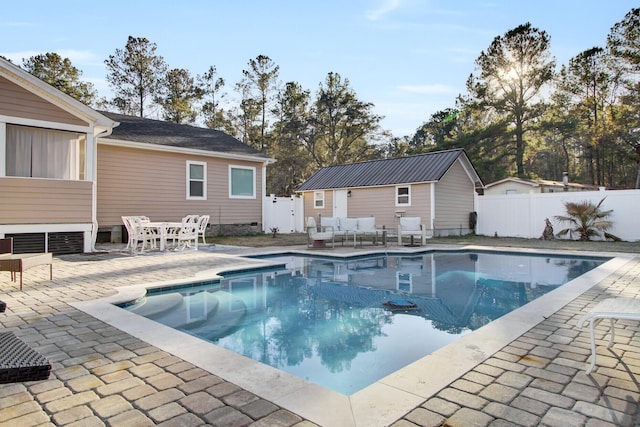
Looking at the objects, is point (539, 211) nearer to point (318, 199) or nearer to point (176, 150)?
point (318, 199)

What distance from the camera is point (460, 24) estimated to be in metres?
11.7

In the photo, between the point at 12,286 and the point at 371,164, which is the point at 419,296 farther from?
the point at 371,164

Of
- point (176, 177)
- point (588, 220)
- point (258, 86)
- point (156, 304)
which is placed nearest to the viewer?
point (156, 304)

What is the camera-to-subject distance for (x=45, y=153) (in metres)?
9.11

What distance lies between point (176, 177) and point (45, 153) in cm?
434

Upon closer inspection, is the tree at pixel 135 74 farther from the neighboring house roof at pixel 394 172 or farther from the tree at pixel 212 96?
the neighboring house roof at pixel 394 172

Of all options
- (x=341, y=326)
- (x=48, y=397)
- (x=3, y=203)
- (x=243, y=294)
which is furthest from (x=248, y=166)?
(x=48, y=397)

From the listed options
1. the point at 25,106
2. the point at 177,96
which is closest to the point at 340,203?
the point at 25,106

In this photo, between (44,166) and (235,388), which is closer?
(235,388)

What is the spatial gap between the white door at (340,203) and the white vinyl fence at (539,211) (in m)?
6.07

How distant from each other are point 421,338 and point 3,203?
9098 mm

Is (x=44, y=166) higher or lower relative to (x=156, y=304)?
higher

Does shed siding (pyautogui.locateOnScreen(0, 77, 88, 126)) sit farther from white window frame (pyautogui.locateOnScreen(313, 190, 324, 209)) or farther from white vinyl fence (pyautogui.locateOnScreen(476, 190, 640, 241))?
white vinyl fence (pyautogui.locateOnScreen(476, 190, 640, 241))

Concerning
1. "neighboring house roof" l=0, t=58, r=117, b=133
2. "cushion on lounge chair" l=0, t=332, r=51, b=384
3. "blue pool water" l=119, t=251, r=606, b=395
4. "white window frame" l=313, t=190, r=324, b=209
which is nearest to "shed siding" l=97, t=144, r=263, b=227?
"neighboring house roof" l=0, t=58, r=117, b=133
